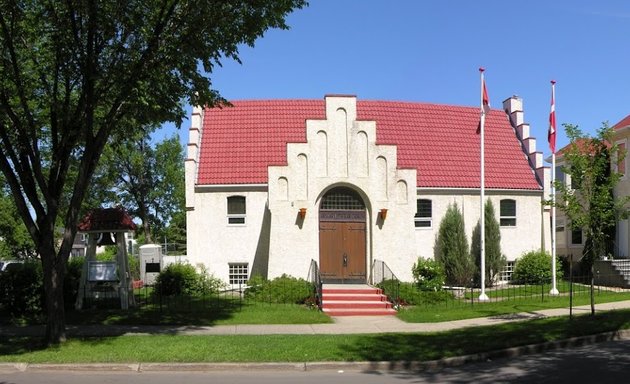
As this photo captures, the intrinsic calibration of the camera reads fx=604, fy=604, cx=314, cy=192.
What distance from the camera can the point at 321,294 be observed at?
19.0 m

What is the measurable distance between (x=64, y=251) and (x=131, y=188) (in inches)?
1408

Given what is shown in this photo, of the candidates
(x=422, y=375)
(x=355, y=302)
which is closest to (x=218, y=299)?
(x=355, y=302)

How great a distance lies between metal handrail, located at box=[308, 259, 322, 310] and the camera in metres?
19.1

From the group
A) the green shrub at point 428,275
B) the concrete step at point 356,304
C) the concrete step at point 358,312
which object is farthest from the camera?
the green shrub at point 428,275

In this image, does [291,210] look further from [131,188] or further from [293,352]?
[131,188]

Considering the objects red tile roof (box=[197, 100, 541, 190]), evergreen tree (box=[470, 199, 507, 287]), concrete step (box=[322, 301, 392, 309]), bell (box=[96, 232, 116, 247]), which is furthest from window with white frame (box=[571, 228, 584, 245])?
bell (box=[96, 232, 116, 247])

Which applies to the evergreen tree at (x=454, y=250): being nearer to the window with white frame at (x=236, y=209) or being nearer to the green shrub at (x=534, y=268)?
the green shrub at (x=534, y=268)

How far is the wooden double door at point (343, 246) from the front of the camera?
22.6m

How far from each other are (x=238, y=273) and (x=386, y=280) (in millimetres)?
6318

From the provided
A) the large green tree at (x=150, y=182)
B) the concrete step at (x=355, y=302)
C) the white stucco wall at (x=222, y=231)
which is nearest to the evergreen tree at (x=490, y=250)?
the concrete step at (x=355, y=302)

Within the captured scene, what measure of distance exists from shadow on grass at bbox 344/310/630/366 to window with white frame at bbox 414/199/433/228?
33.6ft

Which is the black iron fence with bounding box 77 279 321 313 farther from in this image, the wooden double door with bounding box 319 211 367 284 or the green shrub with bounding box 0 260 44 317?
the wooden double door with bounding box 319 211 367 284

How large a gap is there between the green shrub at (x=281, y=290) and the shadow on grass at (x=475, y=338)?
6.33 m

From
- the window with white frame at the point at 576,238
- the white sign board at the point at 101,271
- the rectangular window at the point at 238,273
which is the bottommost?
the rectangular window at the point at 238,273
